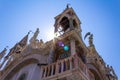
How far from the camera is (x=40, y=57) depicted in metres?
15.2

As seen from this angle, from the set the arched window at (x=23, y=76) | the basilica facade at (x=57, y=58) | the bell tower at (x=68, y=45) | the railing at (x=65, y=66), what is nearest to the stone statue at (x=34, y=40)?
the basilica facade at (x=57, y=58)

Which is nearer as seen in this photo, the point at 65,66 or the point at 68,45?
the point at 65,66

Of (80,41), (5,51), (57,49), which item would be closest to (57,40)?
(57,49)

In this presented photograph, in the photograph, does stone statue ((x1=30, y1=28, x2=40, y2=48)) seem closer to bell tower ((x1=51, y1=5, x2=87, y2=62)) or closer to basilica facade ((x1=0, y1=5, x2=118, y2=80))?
basilica facade ((x1=0, y1=5, x2=118, y2=80))

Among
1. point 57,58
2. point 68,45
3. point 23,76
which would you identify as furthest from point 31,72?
point 68,45

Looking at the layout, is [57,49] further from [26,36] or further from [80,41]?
[26,36]

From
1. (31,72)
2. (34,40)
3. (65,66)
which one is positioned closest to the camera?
Result: (65,66)

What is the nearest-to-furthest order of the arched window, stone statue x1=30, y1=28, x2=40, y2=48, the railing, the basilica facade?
the railing
the basilica facade
the arched window
stone statue x1=30, y1=28, x2=40, y2=48

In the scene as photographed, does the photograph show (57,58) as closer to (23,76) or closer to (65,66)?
(23,76)

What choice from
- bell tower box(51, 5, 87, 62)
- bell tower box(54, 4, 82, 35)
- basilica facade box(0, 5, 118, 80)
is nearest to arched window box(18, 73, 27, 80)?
basilica facade box(0, 5, 118, 80)

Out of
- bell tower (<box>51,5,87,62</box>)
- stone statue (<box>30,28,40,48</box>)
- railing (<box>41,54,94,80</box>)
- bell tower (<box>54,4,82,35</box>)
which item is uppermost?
bell tower (<box>54,4,82,35</box>)

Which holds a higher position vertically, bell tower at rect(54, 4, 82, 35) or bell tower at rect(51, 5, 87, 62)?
bell tower at rect(54, 4, 82, 35)

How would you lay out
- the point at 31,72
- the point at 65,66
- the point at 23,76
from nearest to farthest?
the point at 65,66, the point at 31,72, the point at 23,76

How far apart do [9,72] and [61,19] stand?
8291 millimetres
